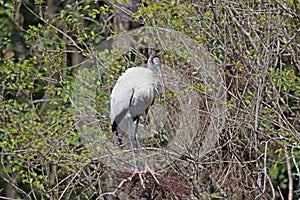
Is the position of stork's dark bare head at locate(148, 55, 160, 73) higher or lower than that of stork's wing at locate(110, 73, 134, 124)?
higher

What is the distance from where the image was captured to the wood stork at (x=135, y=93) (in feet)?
13.7

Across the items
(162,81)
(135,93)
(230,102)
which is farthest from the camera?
(230,102)

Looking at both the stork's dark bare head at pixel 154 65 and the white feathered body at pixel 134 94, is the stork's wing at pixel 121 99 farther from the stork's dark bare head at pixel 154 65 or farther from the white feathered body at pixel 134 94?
the stork's dark bare head at pixel 154 65

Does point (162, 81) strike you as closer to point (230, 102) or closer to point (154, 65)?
point (154, 65)

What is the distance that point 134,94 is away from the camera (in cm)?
423

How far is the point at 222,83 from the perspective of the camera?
4762 millimetres

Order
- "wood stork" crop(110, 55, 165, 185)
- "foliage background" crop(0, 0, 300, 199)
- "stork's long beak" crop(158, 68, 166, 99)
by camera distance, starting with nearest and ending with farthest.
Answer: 1. "wood stork" crop(110, 55, 165, 185)
2. "stork's long beak" crop(158, 68, 166, 99)
3. "foliage background" crop(0, 0, 300, 199)

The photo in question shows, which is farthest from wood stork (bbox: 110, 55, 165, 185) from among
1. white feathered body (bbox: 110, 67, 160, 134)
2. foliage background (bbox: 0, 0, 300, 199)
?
foliage background (bbox: 0, 0, 300, 199)

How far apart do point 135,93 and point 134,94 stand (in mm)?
14

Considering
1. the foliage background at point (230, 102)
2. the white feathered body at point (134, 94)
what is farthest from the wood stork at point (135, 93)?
the foliage background at point (230, 102)

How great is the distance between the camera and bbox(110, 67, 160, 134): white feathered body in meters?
4.18

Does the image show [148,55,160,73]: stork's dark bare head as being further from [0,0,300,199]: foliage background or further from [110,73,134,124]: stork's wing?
[0,0,300,199]: foliage background

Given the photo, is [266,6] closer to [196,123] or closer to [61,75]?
[196,123]

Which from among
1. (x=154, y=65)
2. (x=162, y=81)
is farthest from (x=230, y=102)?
(x=154, y=65)
